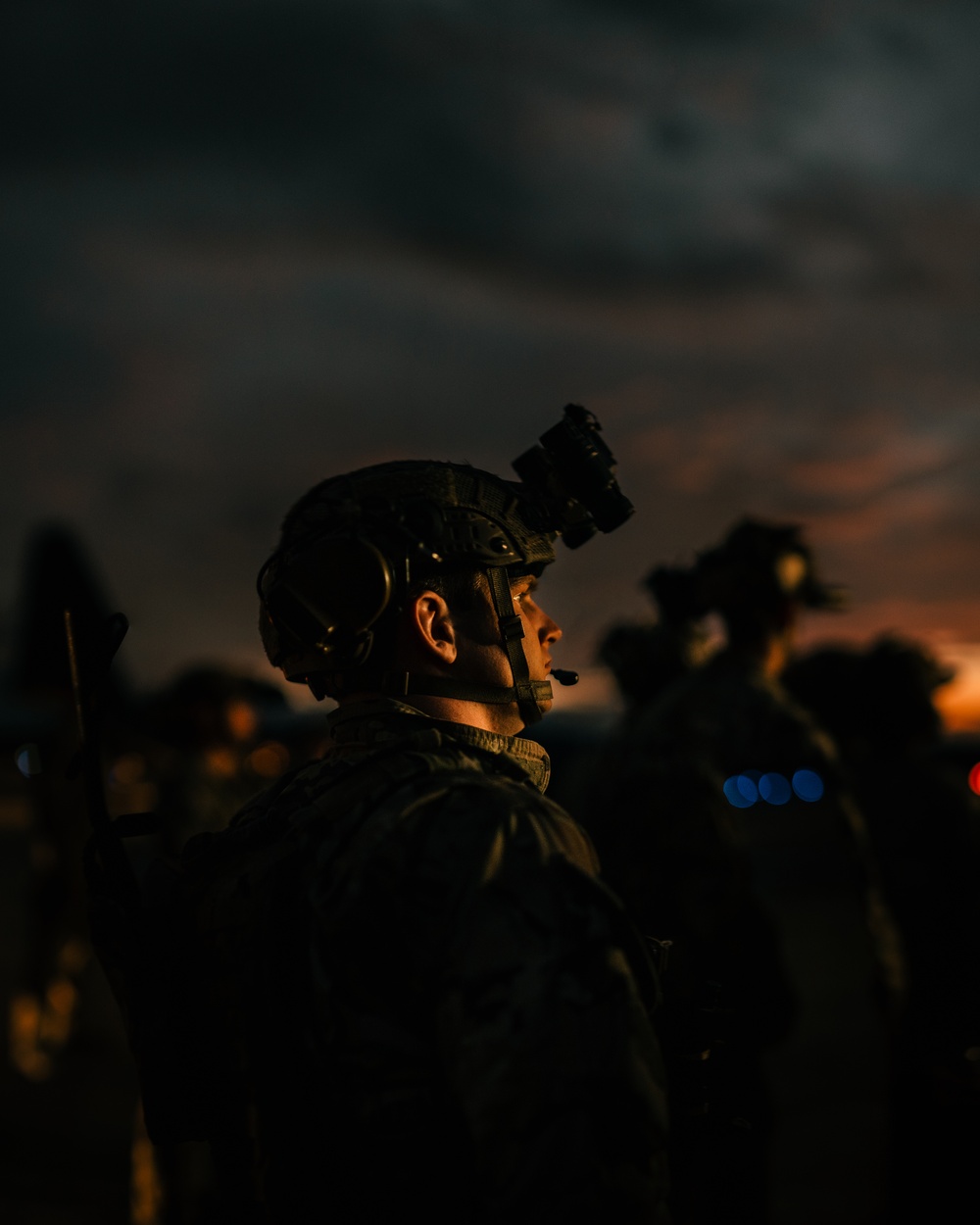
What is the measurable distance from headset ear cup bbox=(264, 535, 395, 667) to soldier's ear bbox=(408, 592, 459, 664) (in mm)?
71

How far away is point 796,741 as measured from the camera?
16.0 feet

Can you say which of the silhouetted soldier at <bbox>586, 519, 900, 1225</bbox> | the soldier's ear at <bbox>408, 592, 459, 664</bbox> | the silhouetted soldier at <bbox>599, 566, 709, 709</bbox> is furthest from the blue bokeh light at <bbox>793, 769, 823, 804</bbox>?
the soldier's ear at <bbox>408, 592, 459, 664</bbox>

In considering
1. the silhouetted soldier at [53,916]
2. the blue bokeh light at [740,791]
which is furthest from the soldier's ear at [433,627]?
the silhouetted soldier at [53,916]

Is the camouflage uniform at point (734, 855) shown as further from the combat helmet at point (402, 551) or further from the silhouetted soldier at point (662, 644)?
the combat helmet at point (402, 551)

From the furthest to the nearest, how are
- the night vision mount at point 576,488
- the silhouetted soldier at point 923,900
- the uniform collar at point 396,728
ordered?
the silhouetted soldier at point 923,900 < the night vision mount at point 576,488 < the uniform collar at point 396,728

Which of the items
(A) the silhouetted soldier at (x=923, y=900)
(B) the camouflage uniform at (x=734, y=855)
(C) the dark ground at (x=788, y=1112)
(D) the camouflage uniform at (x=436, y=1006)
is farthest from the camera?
(C) the dark ground at (x=788, y=1112)

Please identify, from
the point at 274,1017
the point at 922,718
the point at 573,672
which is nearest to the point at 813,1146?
the point at 922,718

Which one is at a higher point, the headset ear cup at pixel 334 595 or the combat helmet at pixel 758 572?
the combat helmet at pixel 758 572

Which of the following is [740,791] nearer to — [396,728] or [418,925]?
[396,728]

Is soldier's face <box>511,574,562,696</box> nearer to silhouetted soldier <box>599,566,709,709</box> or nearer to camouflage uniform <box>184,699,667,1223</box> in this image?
camouflage uniform <box>184,699,667,1223</box>

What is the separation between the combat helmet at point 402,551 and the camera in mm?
2195

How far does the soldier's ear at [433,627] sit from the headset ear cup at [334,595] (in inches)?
2.8

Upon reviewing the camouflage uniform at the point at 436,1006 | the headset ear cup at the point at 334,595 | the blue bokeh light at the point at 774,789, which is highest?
the blue bokeh light at the point at 774,789

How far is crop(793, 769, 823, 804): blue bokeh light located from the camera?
472 centimetres
